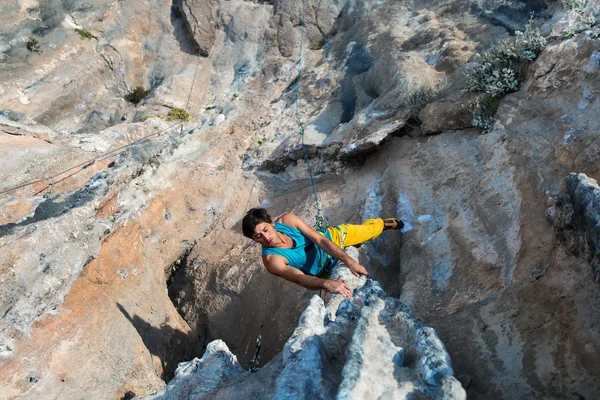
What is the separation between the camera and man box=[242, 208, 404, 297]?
4.51 metres

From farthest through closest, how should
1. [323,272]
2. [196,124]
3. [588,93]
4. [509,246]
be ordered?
1. [196,124]
2. [588,93]
3. [323,272]
4. [509,246]

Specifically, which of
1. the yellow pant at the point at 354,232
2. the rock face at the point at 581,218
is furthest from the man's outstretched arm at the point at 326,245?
the rock face at the point at 581,218

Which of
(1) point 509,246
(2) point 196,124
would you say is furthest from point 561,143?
(2) point 196,124

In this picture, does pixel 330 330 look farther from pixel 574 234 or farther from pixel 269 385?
pixel 574 234

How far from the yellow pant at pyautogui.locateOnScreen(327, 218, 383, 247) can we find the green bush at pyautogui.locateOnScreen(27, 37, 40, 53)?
1056 cm

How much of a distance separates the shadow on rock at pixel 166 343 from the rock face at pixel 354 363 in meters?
1.91

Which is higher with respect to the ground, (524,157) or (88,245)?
(524,157)

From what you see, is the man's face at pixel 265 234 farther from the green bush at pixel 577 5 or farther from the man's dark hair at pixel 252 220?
the green bush at pixel 577 5

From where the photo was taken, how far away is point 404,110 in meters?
8.05

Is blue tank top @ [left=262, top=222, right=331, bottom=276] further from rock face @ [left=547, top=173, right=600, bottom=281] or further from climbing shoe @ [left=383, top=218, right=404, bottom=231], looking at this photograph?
rock face @ [left=547, top=173, right=600, bottom=281]

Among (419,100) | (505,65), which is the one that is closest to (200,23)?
(419,100)

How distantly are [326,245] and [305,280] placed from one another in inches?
25.3

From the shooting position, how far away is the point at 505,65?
277 inches

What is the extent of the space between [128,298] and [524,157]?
5.06 m
